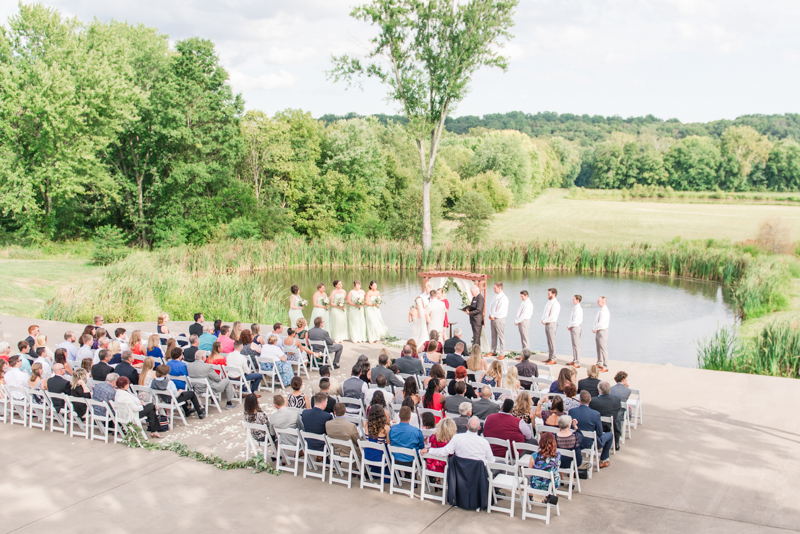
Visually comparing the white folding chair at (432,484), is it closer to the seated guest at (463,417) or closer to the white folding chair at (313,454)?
the seated guest at (463,417)

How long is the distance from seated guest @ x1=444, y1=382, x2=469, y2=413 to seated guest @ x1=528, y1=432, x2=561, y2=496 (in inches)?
56.5

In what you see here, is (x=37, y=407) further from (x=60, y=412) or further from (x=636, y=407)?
(x=636, y=407)

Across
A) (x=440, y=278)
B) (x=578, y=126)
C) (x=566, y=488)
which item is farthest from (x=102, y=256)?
(x=578, y=126)

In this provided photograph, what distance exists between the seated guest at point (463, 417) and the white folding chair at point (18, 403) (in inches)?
266

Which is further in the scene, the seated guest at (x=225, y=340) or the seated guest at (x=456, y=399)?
the seated guest at (x=225, y=340)

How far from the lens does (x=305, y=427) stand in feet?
26.5

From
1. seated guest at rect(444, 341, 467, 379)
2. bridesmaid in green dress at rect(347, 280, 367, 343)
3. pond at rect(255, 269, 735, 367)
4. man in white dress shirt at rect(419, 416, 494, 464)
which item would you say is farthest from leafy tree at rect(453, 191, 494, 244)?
man in white dress shirt at rect(419, 416, 494, 464)

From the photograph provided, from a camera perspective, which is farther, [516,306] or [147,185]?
[147,185]

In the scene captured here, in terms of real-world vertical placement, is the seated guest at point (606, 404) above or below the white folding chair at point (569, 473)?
above

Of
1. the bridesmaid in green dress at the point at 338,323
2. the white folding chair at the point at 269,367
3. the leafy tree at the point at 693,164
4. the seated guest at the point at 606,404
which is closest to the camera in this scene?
the seated guest at the point at 606,404

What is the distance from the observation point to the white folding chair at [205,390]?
10.1 meters

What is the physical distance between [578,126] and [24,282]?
133134mm

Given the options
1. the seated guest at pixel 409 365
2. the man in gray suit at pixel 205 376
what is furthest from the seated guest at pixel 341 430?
the man in gray suit at pixel 205 376

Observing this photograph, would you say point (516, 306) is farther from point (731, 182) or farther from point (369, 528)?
point (731, 182)
